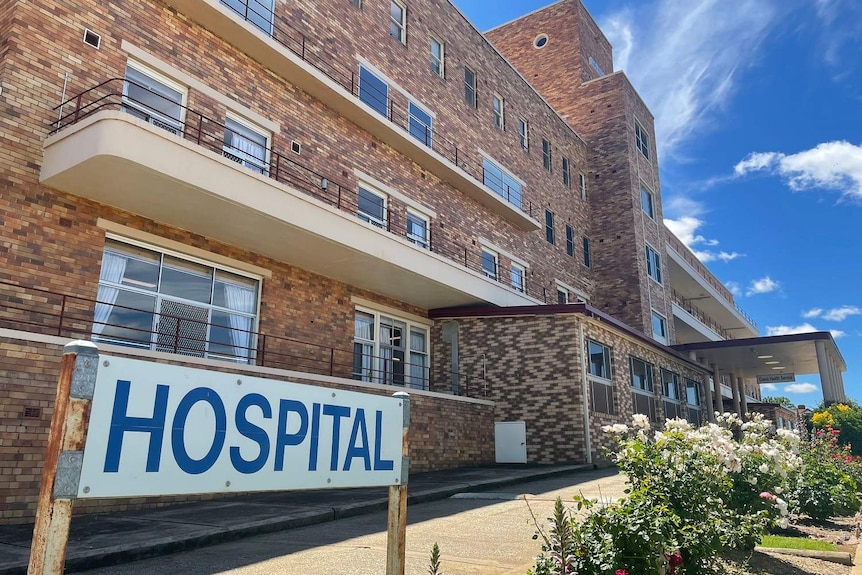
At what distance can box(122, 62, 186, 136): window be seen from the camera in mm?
11703

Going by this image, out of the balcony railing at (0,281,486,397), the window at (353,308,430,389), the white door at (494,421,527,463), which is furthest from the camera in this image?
the white door at (494,421,527,463)

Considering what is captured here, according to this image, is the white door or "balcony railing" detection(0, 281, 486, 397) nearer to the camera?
"balcony railing" detection(0, 281, 486, 397)

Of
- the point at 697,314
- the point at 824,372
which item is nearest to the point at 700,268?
the point at 697,314

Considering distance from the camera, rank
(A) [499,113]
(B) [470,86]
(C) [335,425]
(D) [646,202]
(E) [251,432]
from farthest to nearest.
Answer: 1. (D) [646,202]
2. (A) [499,113]
3. (B) [470,86]
4. (C) [335,425]
5. (E) [251,432]

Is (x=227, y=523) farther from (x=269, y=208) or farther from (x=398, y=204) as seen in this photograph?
(x=398, y=204)

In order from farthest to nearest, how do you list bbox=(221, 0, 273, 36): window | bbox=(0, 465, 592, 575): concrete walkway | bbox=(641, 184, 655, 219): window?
bbox=(641, 184, 655, 219): window, bbox=(221, 0, 273, 36): window, bbox=(0, 465, 592, 575): concrete walkway

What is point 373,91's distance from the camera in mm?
18250

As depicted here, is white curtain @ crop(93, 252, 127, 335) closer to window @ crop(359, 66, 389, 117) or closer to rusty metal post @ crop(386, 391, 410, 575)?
rusty metal post @ crop(386, 391, 410, 575)

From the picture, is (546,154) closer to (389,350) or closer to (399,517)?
(389,350)

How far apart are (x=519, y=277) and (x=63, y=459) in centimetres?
2255

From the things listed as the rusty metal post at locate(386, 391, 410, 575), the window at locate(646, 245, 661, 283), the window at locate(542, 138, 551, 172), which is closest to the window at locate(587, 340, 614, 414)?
the window at locate(542, 138, 551, 172)

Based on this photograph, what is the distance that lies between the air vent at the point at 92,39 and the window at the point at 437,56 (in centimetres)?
1229

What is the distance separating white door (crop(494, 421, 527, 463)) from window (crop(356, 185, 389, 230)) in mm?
6838

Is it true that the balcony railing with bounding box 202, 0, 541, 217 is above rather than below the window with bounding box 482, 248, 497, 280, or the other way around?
above
